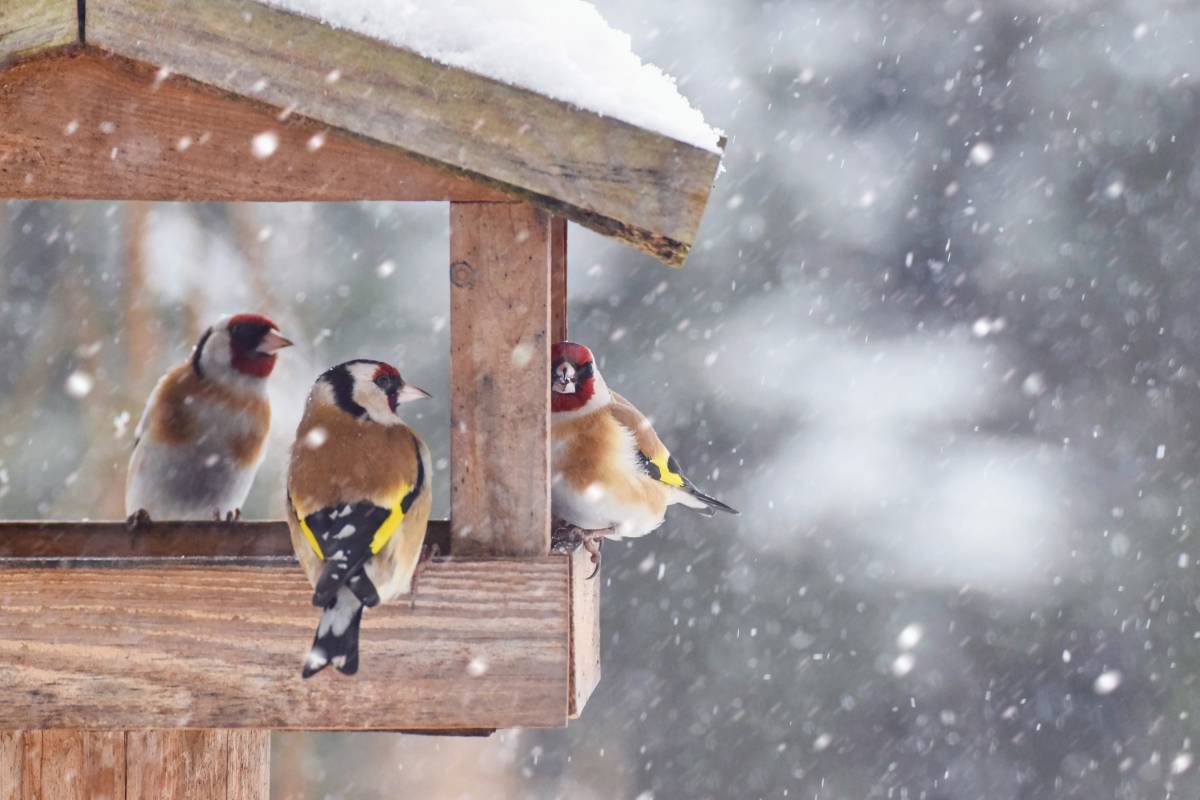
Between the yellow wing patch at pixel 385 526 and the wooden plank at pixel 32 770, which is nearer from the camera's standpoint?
the yellow wing patch at pixel 385 526

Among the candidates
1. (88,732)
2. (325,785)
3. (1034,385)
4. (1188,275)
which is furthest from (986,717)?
(88,732)

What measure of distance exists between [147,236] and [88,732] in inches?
146

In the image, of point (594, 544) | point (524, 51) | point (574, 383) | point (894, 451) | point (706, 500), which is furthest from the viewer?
point (894, 451)

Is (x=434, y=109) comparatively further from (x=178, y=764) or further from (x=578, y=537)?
(x=178, y=764)

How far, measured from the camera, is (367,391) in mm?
2518

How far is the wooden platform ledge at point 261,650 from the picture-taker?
6.59ft

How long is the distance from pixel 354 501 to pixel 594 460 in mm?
874

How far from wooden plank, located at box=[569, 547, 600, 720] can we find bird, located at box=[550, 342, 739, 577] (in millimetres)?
237

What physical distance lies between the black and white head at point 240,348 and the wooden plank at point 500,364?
39.5 inches

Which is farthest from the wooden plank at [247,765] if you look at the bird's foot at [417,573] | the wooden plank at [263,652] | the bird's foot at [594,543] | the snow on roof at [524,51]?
the snow on roof at [524,51]

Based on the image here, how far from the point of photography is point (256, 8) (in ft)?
6.45

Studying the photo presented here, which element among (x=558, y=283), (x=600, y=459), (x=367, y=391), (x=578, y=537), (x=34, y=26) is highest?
(x=34, y=26)

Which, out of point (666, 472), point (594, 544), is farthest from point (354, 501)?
point (666, 472)

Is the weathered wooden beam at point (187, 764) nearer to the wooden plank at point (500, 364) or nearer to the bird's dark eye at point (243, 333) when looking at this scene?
the wooden plank at point (500, 364)
